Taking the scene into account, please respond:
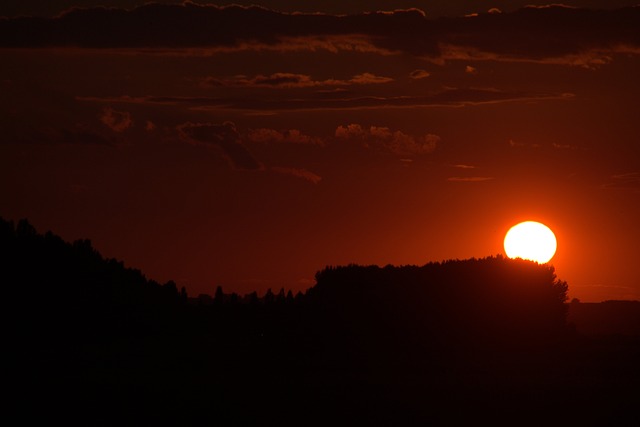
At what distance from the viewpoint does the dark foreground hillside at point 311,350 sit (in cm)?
5825

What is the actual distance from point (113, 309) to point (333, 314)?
17.3 m

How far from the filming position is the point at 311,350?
7975cm

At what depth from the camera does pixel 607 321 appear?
146500mm

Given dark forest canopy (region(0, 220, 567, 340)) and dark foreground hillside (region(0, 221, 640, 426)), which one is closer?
dark foreground hillside (region(0, 221, 640, 426))

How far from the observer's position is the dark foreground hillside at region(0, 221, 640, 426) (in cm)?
5825

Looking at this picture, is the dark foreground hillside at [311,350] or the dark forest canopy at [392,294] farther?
the dark forest canopy at [392,294]

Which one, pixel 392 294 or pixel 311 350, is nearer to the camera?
pixel 311 350

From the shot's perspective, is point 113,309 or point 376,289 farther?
point 376,289

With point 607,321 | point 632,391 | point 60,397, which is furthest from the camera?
point 607,321

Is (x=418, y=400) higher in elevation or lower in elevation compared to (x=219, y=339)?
lower

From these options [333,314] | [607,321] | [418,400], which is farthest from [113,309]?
[607,321]

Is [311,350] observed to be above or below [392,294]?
below

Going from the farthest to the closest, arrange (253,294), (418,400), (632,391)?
(253,294) < (632,391) < (418,400)

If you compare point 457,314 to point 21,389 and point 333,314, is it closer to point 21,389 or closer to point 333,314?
point 333,314
